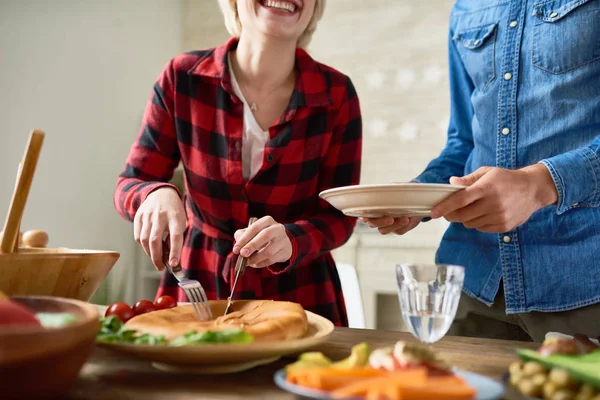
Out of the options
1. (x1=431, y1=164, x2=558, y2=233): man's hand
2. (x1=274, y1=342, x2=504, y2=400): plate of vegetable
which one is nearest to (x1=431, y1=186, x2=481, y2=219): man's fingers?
(x1=431, y1=164, x2=558, y2=233): man's hand

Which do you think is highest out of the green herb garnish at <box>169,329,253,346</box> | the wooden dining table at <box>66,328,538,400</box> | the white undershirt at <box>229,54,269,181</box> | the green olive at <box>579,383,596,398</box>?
the white undershirt at <box>229,54,269,181</box>

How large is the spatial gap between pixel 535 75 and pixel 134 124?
156 inches

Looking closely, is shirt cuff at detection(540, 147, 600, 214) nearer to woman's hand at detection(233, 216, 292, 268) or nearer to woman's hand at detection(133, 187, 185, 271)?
woman's hand at detection(233, 216, 292, 268)

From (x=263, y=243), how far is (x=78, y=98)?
3.47 metres

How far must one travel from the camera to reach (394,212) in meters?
1.08

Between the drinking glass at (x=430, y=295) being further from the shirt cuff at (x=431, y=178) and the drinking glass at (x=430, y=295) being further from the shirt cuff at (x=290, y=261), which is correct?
the shirt cuff at (x=431, y=178)

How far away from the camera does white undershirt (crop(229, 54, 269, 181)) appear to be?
1.60 metres

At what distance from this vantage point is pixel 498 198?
1.09m

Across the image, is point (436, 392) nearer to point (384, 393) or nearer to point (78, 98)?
point (384, 393)

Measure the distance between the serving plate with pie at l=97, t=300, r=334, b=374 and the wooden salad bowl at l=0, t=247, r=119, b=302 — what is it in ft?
0.66

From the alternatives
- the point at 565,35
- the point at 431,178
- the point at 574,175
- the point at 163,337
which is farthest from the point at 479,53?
the point at 163,337

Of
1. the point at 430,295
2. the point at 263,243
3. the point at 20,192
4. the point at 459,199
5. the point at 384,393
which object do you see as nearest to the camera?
the point at 384,393

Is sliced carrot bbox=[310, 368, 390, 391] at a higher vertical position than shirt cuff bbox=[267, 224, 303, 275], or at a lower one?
lower

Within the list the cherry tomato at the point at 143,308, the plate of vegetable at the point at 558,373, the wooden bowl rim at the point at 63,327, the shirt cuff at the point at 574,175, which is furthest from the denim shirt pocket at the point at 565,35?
the wooden bowl rim at the point at 63,327
